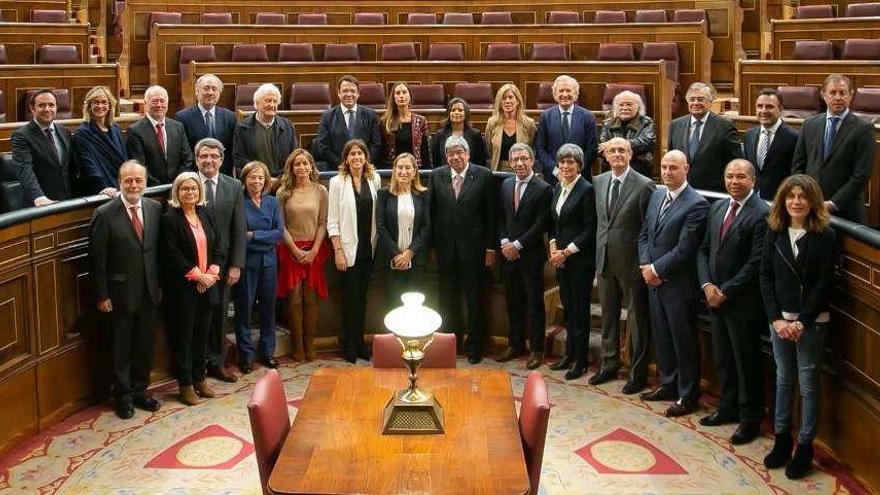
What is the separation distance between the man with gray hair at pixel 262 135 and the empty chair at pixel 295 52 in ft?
9.31

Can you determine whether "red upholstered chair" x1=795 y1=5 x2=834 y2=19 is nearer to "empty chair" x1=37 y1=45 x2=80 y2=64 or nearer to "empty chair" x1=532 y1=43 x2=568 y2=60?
"empty chair" x1=532 y1=43 x2=568 y2=60

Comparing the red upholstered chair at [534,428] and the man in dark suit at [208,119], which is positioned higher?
the man in dark suit at [208,119]

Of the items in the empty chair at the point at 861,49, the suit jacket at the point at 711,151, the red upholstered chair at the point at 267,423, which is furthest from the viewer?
the empty chair at the point at 861,49

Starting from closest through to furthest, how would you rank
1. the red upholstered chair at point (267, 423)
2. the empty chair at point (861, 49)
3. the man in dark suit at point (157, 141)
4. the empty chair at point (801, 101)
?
the red upholstered chair at point (267, 423) → the man in dark suit at point (157, 141) → the empty chair at point (801, 101) → the empty chair at point (861, 49)

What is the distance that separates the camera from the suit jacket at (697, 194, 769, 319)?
3.92 m

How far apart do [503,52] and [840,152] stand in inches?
167

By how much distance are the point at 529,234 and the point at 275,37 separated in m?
4.13

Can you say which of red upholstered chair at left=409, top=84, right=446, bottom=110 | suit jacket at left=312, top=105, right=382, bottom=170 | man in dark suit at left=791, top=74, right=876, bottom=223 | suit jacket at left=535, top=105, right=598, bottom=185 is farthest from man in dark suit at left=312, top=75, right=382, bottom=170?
man in dark suit at left=791, top=74, right=876, bottom=223

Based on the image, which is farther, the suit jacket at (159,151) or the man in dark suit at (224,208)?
the suit jacket at (159,151)

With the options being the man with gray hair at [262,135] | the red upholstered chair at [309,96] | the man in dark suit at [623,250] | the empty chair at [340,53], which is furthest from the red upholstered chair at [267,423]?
the empty chair at [340,53]

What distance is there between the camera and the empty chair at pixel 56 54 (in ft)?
25.6

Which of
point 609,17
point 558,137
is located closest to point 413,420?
point 558,137

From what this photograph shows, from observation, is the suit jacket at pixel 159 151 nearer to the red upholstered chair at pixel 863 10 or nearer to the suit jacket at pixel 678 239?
the suit jacket at pixel 678 239

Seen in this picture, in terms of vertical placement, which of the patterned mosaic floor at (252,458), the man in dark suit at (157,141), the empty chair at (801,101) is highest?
the empty chair at (801,101)
